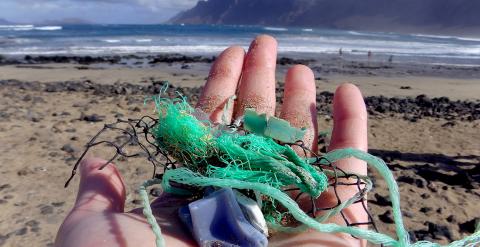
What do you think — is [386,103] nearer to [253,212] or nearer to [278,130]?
[278,130]

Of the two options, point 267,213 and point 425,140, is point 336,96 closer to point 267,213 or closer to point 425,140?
point 267,213

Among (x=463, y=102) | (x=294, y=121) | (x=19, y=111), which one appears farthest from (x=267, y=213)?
(x=463, y=102)

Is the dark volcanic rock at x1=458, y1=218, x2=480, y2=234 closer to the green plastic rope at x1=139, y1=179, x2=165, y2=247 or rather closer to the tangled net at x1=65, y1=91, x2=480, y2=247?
the tangled net at x1=65, y1=91, x2=480, y2=247

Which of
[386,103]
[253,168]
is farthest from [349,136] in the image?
[386,103]

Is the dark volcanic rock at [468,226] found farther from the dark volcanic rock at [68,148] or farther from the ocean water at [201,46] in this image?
the ocean water at [201,46]

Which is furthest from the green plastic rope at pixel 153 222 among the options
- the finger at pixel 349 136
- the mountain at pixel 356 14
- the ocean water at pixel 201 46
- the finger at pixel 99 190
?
the mountain at pixel 356 14

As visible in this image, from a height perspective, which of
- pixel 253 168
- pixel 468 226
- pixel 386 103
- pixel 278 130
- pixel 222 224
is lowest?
pixel 468 226

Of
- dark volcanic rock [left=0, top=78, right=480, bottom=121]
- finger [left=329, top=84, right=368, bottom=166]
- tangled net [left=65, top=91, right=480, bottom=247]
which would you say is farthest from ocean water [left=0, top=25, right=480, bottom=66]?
tangled net [left=65, top=91, right=480, bottom=247]
